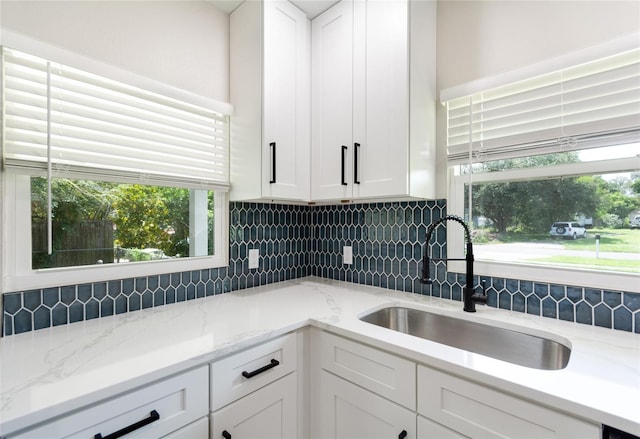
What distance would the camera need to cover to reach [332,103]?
1.72 meters

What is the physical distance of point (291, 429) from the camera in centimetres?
126

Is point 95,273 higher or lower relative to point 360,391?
higher

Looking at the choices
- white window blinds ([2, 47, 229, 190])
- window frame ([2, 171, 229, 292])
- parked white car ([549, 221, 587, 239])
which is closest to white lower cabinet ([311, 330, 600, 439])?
parked white car ([549, 221, 587, 239])

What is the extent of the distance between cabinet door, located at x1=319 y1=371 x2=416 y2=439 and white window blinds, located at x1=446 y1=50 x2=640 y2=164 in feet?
3.89

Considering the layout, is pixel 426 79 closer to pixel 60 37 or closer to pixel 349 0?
pixel 349 0

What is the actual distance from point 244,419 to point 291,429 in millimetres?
275

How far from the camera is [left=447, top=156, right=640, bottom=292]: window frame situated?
1176 millimetres

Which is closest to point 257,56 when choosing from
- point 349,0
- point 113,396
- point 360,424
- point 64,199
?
point 349,0

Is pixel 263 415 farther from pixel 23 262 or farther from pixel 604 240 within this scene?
pixel 604 240

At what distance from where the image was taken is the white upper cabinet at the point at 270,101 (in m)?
1.58

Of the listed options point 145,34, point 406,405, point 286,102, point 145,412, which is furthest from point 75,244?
point 406,405

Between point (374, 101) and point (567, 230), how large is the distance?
107 cm

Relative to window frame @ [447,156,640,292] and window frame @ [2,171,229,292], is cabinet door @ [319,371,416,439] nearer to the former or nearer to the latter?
window frame @ [447,156,640,292]

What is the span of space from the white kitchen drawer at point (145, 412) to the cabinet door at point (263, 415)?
10 cm
